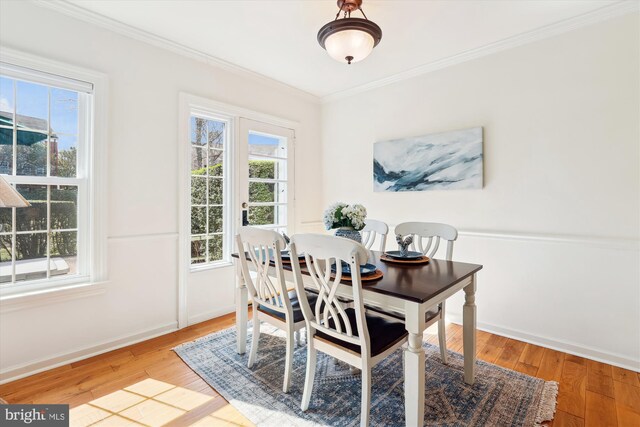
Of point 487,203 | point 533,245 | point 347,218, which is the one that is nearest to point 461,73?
point 487,203

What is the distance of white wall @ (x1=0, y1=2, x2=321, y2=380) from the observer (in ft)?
6.93

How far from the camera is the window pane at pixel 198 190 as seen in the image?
3.05 m

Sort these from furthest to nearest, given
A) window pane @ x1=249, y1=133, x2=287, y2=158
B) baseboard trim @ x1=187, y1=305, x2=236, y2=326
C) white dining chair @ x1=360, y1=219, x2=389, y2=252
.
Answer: window pane @ x1=249, y1=133, x2=287, y2=158
baseboard trim @ x1=187, y1=305, x2=236, y2=326
white dining chair @ x1=360, y1=219, x2=389, y2=252

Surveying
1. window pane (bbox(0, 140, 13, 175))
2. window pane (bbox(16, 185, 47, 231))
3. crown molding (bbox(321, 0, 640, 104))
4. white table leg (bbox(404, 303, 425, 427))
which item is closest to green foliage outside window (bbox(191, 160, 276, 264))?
window pane (bbox(16, 185, 47, 231))

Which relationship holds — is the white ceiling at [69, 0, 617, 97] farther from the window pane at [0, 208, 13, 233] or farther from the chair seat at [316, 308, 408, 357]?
the chair seat at [316, 308, 408, 357]

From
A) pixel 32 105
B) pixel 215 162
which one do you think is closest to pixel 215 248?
pixel 215 162

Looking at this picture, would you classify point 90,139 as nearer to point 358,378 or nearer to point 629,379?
point 358,378

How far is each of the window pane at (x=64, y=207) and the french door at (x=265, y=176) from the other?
1.40 m

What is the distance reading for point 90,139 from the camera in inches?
93.5

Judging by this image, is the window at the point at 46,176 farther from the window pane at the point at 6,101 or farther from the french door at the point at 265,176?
the french door at the point at 265,176

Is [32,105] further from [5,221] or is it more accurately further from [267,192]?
[267,192]

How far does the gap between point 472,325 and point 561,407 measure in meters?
0.65

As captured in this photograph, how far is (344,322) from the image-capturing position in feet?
5.31

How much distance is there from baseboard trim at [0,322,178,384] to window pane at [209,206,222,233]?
961mm
